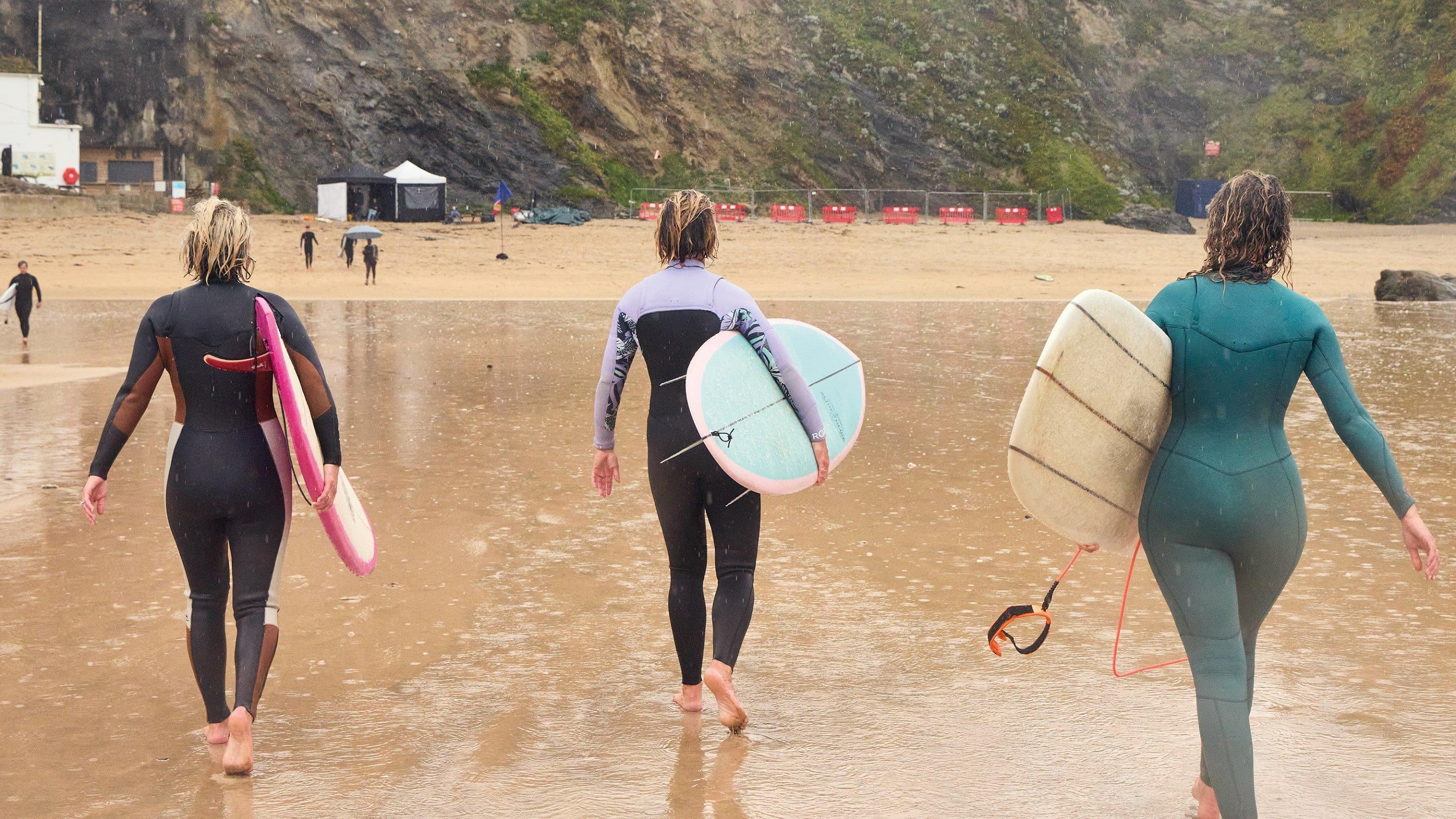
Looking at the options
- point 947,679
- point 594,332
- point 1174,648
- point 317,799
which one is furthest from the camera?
point 594,332

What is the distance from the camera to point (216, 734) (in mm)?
3969

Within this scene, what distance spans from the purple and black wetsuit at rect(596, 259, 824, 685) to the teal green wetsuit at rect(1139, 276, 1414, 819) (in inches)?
55.2

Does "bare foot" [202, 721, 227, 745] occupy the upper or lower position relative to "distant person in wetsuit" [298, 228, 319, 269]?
lower

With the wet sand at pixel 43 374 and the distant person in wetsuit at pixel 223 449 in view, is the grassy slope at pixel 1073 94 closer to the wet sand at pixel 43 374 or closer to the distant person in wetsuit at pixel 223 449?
the wet sand at pixel 43 374

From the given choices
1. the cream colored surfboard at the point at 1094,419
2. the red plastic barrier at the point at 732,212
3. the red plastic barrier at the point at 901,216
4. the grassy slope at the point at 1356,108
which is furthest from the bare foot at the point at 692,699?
the grassy slope at the point at 1356,108

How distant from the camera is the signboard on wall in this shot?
4431 cm

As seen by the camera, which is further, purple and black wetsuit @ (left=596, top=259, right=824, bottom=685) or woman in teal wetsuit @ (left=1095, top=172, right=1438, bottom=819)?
purple and black wetsuit @ (left=596, top=259, right=824, bottom=685)

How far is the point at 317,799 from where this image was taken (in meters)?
3.64

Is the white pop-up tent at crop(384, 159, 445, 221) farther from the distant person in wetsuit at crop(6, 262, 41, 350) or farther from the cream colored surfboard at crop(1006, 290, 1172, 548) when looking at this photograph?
the cream colored surfboard at crop(1006, 290, 1172, 548)

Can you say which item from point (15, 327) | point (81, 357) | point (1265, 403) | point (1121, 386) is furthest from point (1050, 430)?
point (15, 327)

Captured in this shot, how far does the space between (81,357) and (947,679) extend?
13600mm

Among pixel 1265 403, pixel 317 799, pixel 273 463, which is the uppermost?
pixel 1265 403

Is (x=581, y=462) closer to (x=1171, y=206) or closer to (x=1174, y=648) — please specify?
(x=1174, y=648)

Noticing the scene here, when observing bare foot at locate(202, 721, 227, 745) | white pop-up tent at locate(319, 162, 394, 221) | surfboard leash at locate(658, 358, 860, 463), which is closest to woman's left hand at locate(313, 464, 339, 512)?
bare foot at locate(202, 721, 227, 745)
